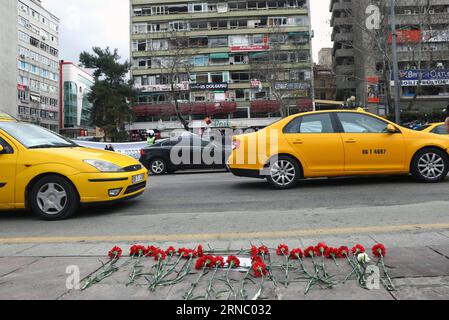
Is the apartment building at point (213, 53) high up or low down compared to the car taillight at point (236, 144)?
up

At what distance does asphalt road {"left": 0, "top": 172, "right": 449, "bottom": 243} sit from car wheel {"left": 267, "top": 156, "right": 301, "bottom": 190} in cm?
20

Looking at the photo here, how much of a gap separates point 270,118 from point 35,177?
179ft

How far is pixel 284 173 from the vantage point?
24.6ft

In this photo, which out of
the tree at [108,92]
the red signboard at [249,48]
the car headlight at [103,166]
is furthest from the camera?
the red signboard at [249,48]

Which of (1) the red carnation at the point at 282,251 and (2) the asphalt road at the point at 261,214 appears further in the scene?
(2) the asphalt road at the point at 261,214

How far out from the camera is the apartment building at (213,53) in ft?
192

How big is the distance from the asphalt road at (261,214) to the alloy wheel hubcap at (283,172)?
256 millimetres

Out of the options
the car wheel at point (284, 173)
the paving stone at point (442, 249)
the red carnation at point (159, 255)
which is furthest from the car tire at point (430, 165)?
the red carnation at point (159, 255)

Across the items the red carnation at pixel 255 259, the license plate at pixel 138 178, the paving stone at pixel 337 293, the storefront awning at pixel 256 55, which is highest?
the storefront awning at pixel 256 55

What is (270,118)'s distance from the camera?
58844mm

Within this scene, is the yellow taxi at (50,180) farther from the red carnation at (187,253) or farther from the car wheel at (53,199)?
the red carnation at (187,253)
